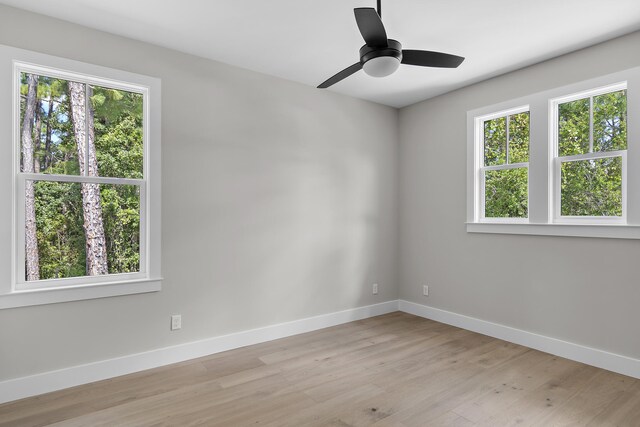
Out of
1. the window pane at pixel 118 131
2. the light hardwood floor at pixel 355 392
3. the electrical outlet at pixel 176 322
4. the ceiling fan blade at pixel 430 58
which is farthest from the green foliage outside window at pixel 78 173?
the ceiling fan blade at pixel 430 58

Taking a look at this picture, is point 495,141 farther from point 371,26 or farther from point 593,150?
point 371,26

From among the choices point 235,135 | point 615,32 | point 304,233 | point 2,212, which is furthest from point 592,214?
point 2,212

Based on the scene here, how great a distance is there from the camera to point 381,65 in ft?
6.82

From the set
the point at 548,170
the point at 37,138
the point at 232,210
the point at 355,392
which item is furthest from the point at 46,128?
the point at 548,170

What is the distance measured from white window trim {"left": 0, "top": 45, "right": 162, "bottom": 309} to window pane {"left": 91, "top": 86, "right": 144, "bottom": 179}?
0.06 meters

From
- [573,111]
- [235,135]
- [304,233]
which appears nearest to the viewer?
[573,111]

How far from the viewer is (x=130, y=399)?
94.4 inches

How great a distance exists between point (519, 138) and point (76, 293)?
4.14 meters

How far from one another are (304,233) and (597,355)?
9.20 feet

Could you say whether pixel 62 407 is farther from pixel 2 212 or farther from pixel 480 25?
pixel 480 25

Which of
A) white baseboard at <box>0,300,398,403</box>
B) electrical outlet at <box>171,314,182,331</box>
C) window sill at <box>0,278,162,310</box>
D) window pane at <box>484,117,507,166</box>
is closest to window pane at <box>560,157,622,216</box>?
window pane at <box>484,117,507,166</box>

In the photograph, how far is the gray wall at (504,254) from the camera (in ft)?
9.27

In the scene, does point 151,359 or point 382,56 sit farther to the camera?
point 151,359

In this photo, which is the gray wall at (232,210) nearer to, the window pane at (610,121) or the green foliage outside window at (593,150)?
the green foliage outside window at (593,150)
